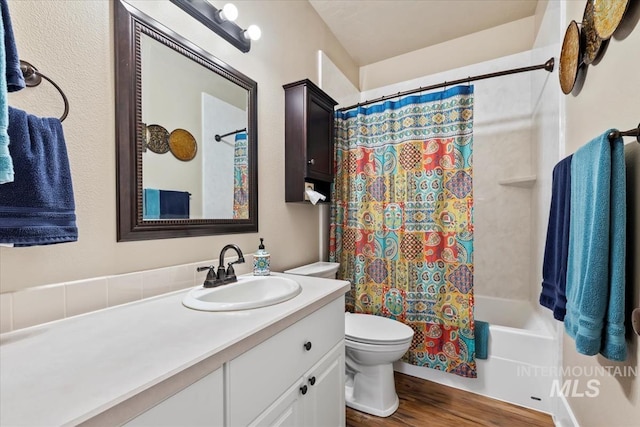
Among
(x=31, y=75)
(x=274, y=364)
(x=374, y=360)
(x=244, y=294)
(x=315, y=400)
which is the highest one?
(x=31, y=75)

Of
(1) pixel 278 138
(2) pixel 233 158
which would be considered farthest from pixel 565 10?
(2) pixel 233 158

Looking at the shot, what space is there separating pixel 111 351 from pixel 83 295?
1.20 feet

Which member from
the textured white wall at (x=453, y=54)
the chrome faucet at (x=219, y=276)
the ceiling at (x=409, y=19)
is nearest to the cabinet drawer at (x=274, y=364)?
the chrome faucet at (x=219, y=276)

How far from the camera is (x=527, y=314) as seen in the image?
2.22 meters

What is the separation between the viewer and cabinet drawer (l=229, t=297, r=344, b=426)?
74 cm

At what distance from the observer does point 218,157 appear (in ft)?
4.51

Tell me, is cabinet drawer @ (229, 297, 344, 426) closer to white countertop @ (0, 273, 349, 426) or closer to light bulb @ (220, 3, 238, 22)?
white countertop @ (0, 273, 349, 426)

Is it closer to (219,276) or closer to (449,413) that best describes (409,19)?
(219,276)

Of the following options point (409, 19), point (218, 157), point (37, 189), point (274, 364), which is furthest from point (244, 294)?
point (409, 19)

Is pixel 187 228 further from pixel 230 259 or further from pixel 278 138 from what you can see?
pixel 278 138

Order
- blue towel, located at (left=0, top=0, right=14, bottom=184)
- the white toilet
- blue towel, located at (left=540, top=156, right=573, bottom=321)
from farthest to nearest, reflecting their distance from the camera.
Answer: the white toilet
blue towel, located at (left=540, top=156, right=573, bottom=321)
blue towel, located at (left=0, top=0, right=14, bottom=184)

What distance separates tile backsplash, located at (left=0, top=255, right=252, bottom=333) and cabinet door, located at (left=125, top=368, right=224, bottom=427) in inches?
20.9

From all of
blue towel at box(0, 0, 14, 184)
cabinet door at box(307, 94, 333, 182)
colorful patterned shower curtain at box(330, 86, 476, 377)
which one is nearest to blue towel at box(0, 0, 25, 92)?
blue towel at box(0, 0, 14, 184)

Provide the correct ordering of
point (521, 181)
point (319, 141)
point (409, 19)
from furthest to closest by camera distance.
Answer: point (409, 19) → point (521, 181) → point (319, 141)
